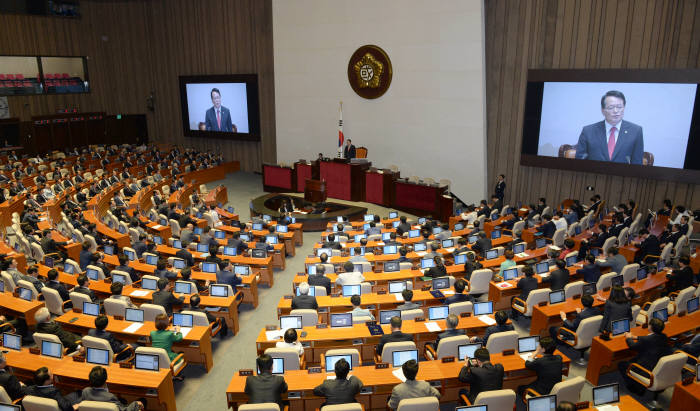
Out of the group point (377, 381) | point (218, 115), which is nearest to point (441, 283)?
point (377, 381)

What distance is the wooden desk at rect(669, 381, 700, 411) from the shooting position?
609 cm

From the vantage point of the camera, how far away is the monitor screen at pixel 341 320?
7.95 meters

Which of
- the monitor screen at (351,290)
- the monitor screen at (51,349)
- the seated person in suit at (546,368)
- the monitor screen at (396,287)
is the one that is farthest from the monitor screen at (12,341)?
the seated person in suit at (546,368)

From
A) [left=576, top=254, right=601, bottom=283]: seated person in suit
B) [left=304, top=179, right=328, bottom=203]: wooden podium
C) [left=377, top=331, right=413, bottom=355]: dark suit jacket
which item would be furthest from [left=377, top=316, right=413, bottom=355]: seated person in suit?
[left=304, top=179, right=328, bottom=203]: wooden podium

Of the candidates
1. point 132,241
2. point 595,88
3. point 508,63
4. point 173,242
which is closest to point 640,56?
point 595,88

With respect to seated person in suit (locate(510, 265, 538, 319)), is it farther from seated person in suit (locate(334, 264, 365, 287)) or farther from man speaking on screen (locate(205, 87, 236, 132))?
man speaking on screen (locate(205, 87, 236, 132))

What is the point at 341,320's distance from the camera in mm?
7973

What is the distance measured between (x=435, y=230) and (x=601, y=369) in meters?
6.96

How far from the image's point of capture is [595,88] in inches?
630

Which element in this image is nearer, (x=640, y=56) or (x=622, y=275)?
(x=622, y=275)

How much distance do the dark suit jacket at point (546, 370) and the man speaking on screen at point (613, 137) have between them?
1200 centimetres

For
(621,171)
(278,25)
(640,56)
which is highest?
(278,25)

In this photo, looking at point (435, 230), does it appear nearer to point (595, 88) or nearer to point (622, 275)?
point (622, 275)

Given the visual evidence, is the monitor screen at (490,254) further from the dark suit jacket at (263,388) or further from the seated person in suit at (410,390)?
the dark suit jacket at (263,388)
